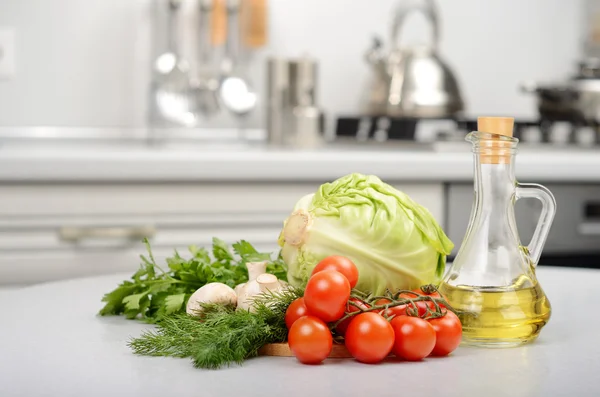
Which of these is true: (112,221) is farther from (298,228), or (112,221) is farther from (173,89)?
(298,228)

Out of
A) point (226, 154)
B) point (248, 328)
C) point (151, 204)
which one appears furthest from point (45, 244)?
point (248, 328)

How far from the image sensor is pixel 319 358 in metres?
0.77

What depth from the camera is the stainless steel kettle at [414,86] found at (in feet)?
7.70

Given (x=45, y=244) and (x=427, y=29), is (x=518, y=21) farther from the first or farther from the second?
(x=45, y=244)

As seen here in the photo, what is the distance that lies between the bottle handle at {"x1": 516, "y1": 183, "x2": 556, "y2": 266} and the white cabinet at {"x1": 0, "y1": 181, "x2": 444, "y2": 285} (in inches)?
43.3

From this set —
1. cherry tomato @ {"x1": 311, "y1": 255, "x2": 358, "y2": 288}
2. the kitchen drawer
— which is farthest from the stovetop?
cherry tomato @ {"x1": 311, "y1": 255, "x2": 358, "y2": 288}

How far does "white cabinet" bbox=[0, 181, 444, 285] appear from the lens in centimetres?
186

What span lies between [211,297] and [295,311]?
10cm

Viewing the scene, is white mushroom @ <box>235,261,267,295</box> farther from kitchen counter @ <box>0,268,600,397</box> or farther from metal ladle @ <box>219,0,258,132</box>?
metal ladle @ <box>219,0,258,132</box>

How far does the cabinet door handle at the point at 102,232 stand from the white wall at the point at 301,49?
687 mm

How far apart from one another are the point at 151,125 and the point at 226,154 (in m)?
0.52

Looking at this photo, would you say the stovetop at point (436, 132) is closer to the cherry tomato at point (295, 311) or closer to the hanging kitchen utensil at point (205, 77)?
the hanging kitchen utensil at point (205, 77)

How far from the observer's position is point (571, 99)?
7.73 feet

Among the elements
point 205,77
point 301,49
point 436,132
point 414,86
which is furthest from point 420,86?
point 205,77
